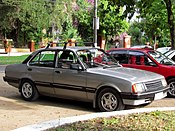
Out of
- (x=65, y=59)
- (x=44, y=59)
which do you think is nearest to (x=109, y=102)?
(x=65, y=59)

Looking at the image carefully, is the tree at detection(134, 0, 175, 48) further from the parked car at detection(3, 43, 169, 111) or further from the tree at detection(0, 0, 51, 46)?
the tree at detection(0, 0, 51, 46)

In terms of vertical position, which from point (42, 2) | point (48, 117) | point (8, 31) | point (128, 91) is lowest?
point (48, 117)

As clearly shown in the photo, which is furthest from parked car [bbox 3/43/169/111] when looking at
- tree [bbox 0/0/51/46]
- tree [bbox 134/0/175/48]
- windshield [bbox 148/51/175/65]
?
tree [bbox 0/0/51/46]

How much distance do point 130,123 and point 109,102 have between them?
223 cm

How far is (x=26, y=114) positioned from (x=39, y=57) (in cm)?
221

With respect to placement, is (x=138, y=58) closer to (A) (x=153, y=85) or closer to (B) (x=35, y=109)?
(A) (x=153, y=85)

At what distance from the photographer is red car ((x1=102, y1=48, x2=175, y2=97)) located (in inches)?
413

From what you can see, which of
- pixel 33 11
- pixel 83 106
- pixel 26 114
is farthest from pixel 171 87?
pixel 33 11

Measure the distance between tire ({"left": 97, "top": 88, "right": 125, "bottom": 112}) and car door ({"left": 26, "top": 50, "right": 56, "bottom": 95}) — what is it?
1.59m

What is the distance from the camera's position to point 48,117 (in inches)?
306

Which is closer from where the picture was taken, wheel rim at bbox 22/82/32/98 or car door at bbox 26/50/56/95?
car door at bbox 26/50/56/95

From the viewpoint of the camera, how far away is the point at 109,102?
8.12 m

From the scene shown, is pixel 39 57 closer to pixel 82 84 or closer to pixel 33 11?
pixel 82 84

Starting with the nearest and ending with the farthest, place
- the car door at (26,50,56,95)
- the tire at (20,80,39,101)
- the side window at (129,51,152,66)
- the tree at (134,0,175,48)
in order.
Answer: the car door at (26,50,56,95) → the tire at (20,80,39,101) → the side window at (129,51,152,66) → the tree at (134,0,175,48)
